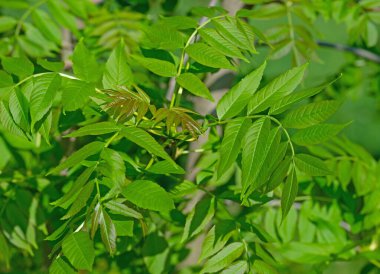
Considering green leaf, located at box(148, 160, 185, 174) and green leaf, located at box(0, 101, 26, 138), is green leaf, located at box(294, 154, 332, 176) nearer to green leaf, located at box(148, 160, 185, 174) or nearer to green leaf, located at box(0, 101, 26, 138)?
green leaf, located at box(148, 160, 185, 174)

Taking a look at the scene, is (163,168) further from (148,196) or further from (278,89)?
(278,89)

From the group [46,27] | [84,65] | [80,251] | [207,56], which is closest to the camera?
[80,251]

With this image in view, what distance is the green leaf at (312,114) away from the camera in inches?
45.9

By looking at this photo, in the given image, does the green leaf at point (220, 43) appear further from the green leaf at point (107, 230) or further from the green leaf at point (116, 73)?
the green leaf at point (107, 230)

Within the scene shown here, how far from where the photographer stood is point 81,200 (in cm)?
107

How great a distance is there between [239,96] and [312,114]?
0.14 m

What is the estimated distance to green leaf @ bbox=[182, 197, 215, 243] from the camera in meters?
1.32

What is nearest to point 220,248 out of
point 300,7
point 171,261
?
point 171,261

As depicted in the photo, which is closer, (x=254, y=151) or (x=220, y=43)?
(x=254, y=151)

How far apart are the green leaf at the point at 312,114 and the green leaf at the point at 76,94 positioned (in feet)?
1.20

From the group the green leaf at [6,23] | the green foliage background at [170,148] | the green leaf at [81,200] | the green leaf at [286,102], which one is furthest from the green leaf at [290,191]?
the green leaf at [6,23]

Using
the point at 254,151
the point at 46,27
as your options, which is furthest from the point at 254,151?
the point at 46,27

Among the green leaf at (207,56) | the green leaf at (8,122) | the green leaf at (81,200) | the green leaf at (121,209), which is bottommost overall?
the green leaf at (121,209)

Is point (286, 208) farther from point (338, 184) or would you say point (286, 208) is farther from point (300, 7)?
point (300, 7)
